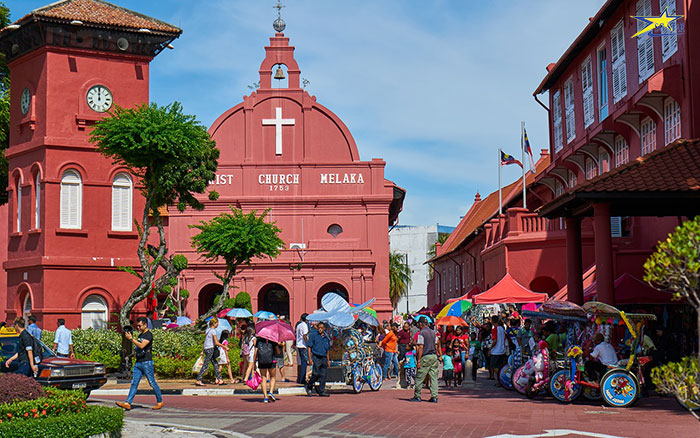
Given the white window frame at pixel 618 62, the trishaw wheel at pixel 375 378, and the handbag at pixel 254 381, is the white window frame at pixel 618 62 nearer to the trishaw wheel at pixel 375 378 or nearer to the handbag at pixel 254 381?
the trishaw wheel at pixel 375 378

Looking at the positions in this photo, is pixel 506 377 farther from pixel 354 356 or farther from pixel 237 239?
pixel 237 239

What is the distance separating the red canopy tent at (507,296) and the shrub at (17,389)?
1641cm

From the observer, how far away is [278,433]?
12852mm

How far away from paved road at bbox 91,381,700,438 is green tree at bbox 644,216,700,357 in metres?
4.21

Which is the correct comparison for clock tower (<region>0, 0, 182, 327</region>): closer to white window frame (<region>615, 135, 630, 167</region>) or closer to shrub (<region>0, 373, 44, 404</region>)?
white window frame (<region>615, 135, 630, 167</region>)

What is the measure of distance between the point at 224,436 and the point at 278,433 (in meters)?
0.79

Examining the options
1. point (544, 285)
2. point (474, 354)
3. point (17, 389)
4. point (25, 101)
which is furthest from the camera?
point (544, 285)

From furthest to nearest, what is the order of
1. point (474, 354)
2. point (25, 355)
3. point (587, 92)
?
1. point (587, 92)
2. point (474, 354)
3. point (25, 355)

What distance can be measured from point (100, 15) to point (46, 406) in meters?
21.4

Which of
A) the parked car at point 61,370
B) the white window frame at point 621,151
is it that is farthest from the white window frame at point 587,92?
the parked car at point 61,370

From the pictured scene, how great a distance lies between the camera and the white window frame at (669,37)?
2148cm

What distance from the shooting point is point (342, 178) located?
48.7 metres

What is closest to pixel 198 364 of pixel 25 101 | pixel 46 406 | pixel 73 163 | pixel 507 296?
pixel 507 296

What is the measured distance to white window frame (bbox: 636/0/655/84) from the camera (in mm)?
23312
